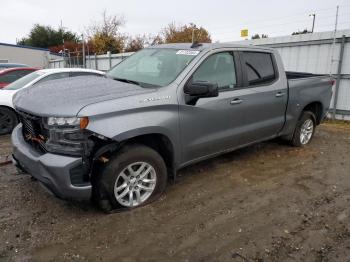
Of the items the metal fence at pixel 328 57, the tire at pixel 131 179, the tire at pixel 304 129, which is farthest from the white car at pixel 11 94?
the metal fence at pixel 328 57

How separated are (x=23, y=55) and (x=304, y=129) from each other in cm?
3197

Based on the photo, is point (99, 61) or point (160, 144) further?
point (99, 61)

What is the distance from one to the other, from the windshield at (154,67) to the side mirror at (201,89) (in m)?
0.24

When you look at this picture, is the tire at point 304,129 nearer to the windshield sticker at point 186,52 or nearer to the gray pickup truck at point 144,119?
the gray pickup truck at point 144,119

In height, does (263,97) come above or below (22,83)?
above

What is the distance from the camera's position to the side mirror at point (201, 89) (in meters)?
3.76

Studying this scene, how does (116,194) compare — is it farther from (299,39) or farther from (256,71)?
(299,39)

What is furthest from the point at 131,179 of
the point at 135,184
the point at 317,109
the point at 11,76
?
the point at 11,76

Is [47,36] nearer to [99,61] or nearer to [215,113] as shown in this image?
[99,61]

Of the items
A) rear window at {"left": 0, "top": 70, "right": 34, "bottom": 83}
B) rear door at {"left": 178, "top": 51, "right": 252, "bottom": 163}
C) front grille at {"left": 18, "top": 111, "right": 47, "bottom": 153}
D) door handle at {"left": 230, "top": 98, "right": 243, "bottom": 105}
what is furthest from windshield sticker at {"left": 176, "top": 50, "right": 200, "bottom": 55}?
rear window at {"left": 0, "top": 70, "right": 34, "bottom": 83}

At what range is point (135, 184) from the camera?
370 centimetres

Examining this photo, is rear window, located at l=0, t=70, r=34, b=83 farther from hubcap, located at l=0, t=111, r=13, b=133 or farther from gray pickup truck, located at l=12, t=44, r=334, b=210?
gray pickup truck, located at l=12, t=44, r=334, b=210

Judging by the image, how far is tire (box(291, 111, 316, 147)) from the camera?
6.06 meters

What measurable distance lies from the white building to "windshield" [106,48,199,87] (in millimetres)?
30610
